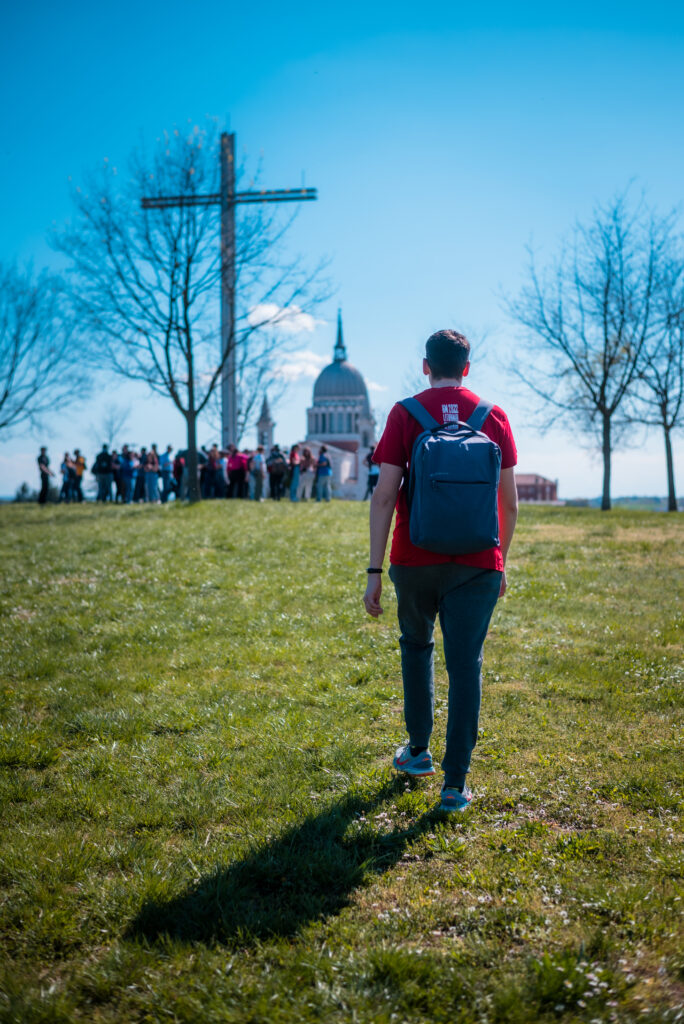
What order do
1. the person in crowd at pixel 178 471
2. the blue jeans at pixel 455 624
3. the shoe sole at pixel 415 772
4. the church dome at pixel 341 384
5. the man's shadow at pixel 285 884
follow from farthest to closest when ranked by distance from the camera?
the church dome at pixel 341 384 < the person in crowd at pixel 178 471 < the shoe sole at pixel 415 772 < the blue jeans at pixel 455 624 < the man's shadow at pixel 285 884

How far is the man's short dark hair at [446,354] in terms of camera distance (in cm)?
396

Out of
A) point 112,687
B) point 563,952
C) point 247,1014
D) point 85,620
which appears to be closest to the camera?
point 247,1014

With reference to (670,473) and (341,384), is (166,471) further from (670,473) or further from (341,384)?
(341,384)

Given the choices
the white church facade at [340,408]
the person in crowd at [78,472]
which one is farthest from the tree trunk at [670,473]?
the white church facade at [340,408]

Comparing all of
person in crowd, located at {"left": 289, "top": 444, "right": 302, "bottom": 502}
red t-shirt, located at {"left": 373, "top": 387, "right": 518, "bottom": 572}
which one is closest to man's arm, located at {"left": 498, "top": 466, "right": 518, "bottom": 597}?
red t-shirt, located at {"left": 373, "top": 387, "right": 518, "bottom": 572}

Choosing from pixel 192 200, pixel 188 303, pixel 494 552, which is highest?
pixel 192 200

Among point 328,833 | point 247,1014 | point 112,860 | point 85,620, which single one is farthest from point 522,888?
point 85,620

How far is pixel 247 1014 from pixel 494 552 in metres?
2.31

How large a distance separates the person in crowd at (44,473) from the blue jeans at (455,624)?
1173 inches

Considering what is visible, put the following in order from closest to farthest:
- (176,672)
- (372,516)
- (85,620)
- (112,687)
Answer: (372,516), (112,687), (176,672), (85,620)

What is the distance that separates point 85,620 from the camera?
848cm

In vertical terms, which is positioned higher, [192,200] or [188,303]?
[192,200]

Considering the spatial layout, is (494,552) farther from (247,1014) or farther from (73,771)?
(73,771)

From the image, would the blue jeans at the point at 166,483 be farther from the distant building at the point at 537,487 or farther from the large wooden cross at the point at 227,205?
the distant building at the point at 537,487
